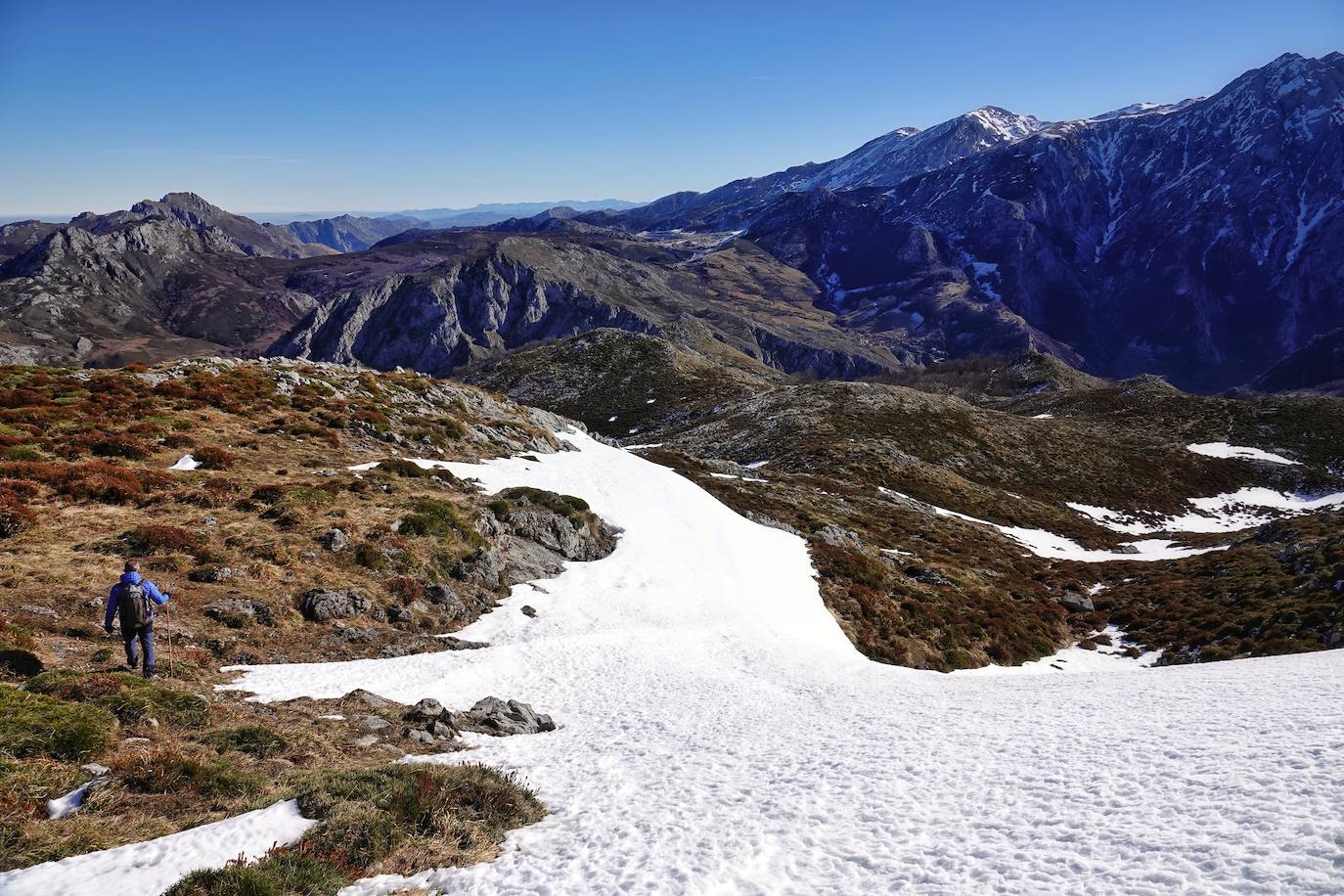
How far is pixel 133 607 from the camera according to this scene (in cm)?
1462

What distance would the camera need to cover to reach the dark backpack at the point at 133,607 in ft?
47.6

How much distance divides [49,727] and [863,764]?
52.6 ft

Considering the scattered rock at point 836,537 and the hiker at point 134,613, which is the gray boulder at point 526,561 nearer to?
the hiker at point 134,613

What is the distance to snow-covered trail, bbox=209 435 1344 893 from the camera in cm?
973

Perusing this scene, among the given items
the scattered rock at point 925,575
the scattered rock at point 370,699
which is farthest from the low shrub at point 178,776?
the scattered rock at point 925,575

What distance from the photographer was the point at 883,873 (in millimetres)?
10008

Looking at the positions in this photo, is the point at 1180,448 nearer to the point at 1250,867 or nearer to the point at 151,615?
the point at 1250,867

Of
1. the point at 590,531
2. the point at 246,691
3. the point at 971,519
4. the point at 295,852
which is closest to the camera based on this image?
the point at 295,852

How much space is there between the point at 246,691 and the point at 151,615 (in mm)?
2931

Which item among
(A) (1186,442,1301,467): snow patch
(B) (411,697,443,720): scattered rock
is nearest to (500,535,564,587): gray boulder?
(B) (411,697,443,720): scattered rock

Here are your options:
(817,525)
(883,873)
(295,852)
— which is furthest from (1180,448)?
(295,852)

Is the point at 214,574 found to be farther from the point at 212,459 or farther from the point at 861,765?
the point at 861,765

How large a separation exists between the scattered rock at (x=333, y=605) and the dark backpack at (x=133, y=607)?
6341 mm

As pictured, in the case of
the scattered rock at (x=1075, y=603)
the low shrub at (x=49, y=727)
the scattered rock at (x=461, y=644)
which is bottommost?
the scattered rock at (x=1075, y=603)
